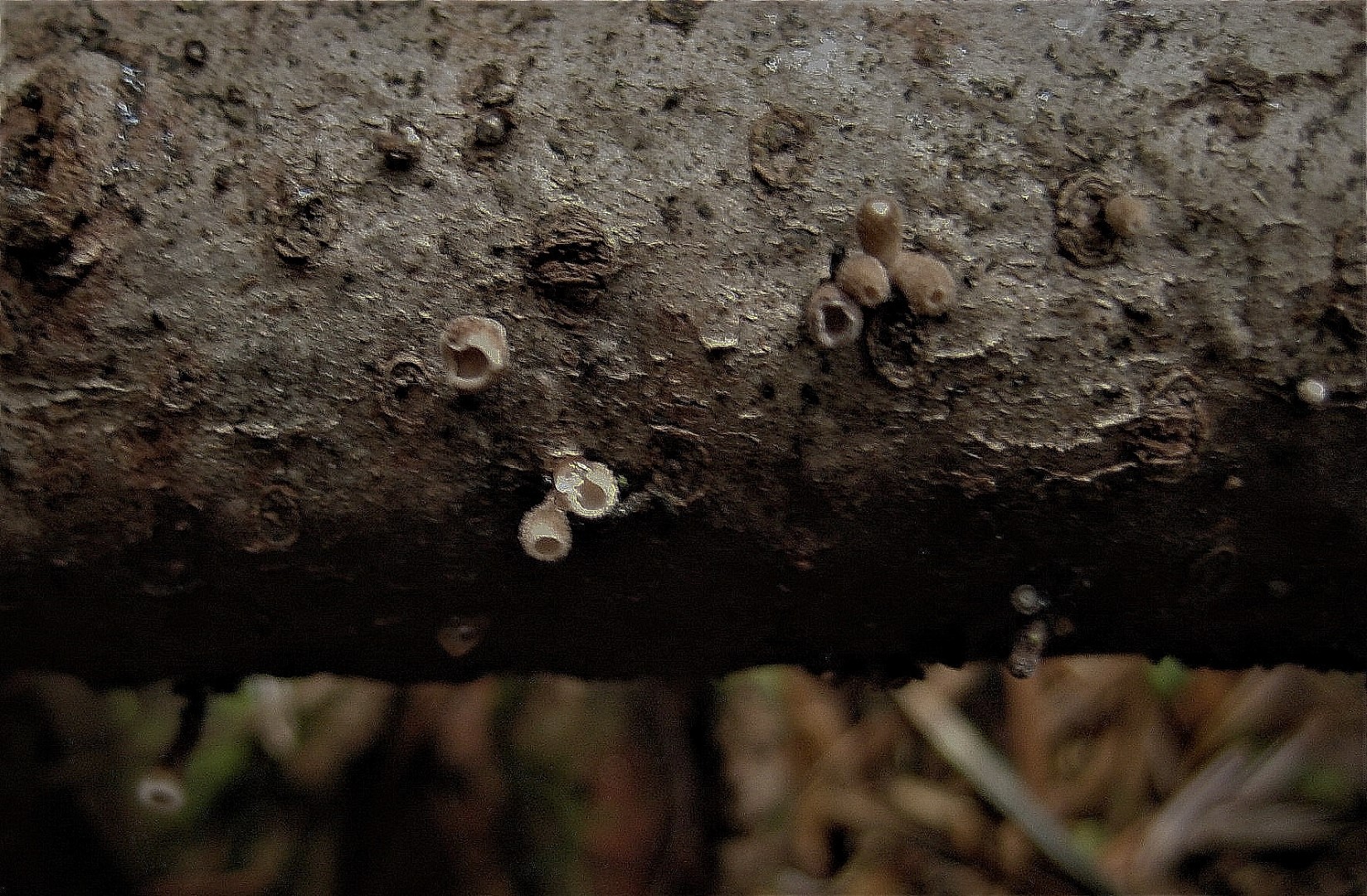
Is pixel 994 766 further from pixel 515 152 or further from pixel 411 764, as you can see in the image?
pixel 515 152

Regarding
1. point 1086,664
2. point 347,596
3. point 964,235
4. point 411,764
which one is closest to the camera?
point 964,235

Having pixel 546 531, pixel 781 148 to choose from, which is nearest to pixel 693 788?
pixel 546 531

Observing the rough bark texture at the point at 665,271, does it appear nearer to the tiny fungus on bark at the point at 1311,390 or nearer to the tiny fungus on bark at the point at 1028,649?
the tiny fungus on bark at the point at 1311,390

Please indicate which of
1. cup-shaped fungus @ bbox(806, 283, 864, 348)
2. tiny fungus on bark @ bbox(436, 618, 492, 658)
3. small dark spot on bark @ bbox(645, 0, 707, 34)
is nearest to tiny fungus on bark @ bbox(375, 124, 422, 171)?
small dark spot on bark @ bbox(645, 0, 707, 34)

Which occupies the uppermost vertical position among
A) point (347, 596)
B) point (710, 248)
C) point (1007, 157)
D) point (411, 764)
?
point (1007, 157)

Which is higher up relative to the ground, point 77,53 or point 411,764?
point 77,53

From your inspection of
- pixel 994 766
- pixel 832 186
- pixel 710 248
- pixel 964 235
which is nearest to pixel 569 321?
pixel 710 248
